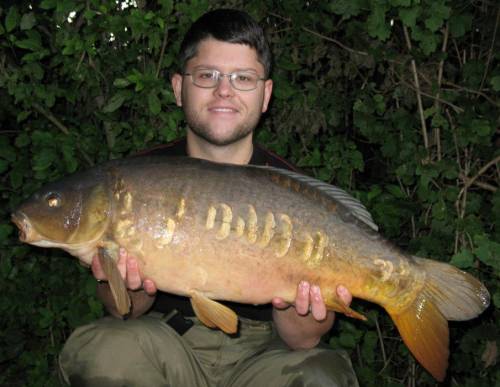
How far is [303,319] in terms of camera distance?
201 centimetres

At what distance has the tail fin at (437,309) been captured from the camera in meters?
1.83

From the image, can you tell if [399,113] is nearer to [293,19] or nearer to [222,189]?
[293,19]

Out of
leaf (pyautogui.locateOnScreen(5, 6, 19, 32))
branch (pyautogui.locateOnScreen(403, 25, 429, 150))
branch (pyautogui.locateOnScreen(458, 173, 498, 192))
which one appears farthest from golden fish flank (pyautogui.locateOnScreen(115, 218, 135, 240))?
branch (pyautogui.locateOnScreen(458, 173, 498, 192))

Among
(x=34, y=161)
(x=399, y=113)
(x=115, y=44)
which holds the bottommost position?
(x=34, y=161)

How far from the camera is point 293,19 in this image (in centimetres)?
293

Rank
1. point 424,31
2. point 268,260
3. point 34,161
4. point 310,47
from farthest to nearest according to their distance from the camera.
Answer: point 310,47
point 34,161
point 424,31
point 268,260

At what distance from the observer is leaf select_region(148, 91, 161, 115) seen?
2.72 meters

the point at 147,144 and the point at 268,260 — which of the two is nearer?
the point at 268,260

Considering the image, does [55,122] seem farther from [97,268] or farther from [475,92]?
[475,92]

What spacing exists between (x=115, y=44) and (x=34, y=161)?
2.44 feet

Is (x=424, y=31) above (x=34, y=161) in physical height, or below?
above

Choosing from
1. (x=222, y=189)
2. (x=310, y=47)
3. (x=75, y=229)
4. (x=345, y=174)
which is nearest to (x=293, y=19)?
(x=310, y=47)

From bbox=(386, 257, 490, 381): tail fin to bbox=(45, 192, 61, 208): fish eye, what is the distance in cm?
114

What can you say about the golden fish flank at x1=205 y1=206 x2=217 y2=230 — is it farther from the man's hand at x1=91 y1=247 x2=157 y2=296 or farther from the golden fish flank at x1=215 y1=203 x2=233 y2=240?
the man's hand at x1=91 y1=247 x2=157 y2=296
